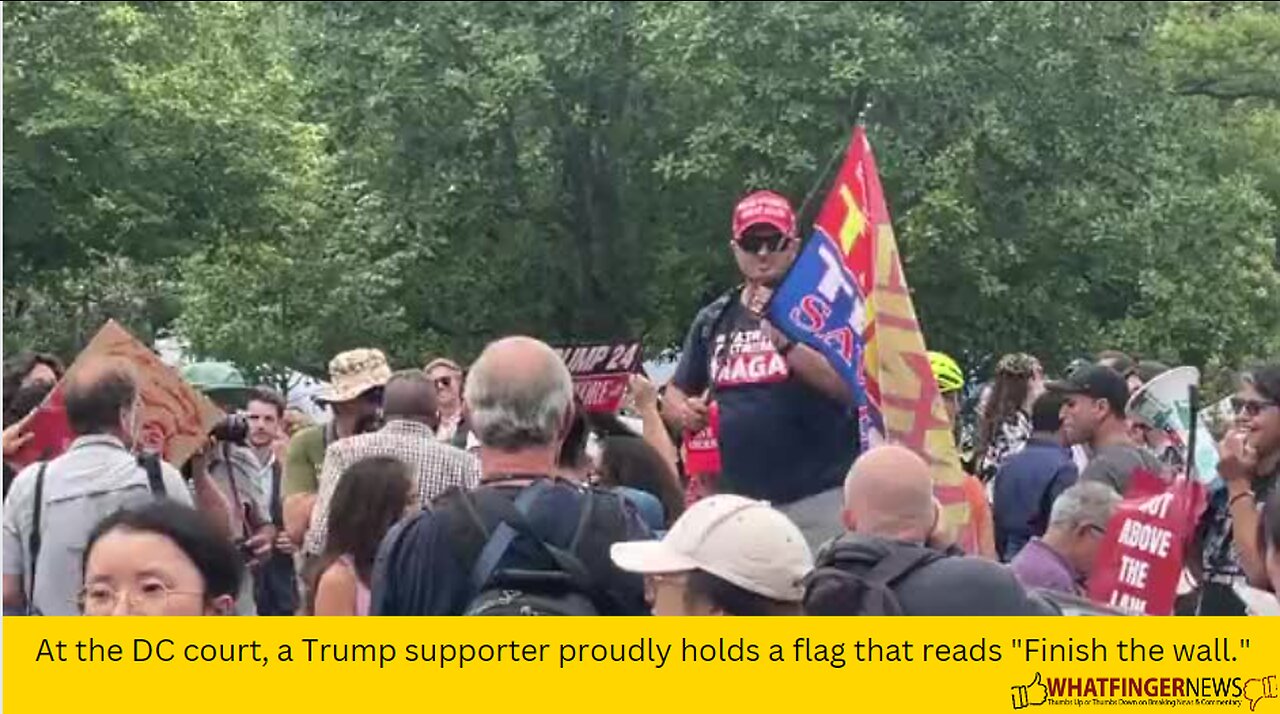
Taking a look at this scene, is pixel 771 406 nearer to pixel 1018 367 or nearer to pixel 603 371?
pixel 603 371

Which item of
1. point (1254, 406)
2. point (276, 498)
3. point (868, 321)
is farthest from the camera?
point (276, 498)

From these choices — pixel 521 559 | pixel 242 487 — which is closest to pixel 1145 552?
pixel 521 559

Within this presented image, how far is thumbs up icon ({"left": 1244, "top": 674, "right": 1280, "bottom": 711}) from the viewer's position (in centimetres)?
455

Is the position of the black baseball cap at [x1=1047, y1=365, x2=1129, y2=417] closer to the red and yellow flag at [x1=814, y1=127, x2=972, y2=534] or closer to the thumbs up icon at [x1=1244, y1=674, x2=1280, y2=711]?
the red and yellow flag at [x1=814, y1=127, x2=972, y2=534]

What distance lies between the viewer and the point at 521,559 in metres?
4.40

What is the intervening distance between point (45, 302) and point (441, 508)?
2673 centimetres

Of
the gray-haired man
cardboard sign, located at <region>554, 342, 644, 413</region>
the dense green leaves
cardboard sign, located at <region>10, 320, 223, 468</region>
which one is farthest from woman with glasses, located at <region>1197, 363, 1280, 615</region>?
the dense green leaves

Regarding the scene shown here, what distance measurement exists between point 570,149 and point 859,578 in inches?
864

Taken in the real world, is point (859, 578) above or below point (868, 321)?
below

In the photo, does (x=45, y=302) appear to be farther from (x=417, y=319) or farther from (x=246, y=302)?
(x=417, y=319)

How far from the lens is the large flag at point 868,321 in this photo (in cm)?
638

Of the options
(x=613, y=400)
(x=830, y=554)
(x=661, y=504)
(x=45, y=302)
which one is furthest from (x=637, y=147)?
(x=830, y=554)

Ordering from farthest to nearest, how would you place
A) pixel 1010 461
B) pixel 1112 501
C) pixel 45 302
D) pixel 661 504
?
pixel 45 302 < pixel 1010 461 < pixel 661 504 < pixel 1112 501

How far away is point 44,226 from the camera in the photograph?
24547 mm
